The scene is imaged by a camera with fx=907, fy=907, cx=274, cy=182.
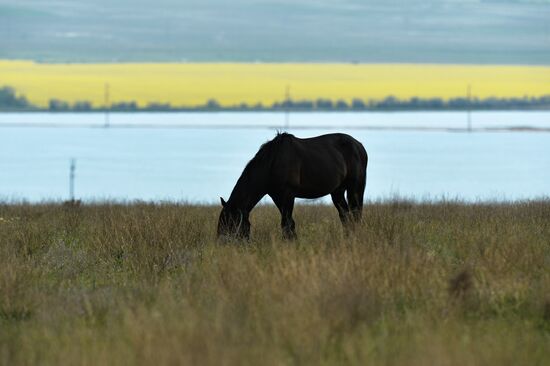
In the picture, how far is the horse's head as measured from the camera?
12602 millimetres

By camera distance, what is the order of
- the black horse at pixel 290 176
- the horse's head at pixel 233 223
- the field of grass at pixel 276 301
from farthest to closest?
the black horse at pixel 290 176 < the horse's head at pixel 233 223 < the field of grass at pixel 276 301

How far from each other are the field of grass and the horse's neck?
0.59 metres

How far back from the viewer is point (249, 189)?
13125 mm

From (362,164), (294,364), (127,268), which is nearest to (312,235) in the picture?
(362,164)

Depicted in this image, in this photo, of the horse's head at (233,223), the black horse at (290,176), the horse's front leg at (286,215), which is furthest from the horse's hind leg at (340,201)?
the horse's head at (233,223)

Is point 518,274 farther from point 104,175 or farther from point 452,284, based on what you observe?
point 104,175

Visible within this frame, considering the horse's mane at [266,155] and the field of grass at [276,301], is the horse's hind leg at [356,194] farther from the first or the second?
the horse's mane at [266,155]

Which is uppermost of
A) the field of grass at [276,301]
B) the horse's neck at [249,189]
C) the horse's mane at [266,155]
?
the horse's mane at [266,155]

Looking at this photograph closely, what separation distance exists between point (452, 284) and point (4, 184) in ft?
291

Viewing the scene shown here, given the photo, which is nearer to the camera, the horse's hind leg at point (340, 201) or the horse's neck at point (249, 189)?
the horse's neck at point (249, 189)

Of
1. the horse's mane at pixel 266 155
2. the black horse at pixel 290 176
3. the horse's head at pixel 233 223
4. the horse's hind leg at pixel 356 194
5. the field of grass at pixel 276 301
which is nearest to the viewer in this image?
the field of grass at pixel 276 301

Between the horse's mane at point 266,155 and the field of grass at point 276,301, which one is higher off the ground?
the horse's mane at point 266,155

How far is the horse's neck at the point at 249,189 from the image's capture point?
1302 centimetres

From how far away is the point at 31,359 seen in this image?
6316 millimetres
